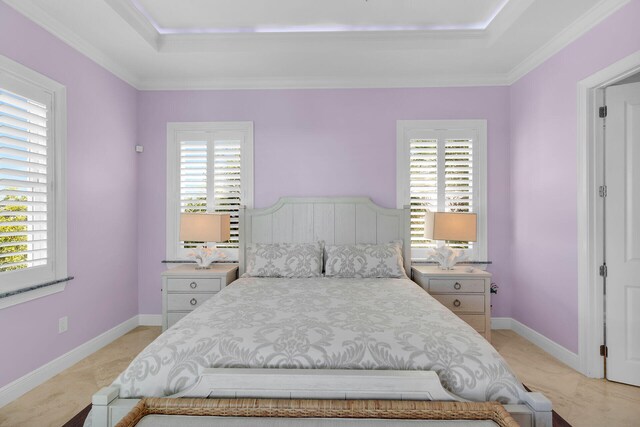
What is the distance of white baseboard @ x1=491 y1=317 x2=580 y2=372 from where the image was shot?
2.76 m

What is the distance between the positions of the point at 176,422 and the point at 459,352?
122cm

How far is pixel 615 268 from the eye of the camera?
2.52m

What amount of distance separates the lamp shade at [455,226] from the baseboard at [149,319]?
3.05m

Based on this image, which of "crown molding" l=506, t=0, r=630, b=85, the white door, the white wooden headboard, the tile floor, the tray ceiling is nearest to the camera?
the tile floor

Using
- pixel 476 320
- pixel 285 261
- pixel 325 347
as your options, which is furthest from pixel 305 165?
pixel 325 347

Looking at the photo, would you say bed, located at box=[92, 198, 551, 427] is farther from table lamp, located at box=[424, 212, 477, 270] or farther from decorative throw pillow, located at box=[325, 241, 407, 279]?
table lamp, located at box=[424, 212, 477, 270]

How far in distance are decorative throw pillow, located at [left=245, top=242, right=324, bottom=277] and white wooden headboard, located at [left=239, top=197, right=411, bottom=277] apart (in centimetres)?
31

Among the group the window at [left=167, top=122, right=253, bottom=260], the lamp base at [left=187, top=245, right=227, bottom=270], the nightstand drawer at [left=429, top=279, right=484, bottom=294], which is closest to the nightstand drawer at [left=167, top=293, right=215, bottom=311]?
the lamp base at [left=187, top=245, right=227, bottom=270]

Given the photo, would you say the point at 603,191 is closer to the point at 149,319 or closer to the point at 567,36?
the point at 567,36

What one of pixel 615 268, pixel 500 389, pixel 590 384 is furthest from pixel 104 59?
A: pixel 590 384

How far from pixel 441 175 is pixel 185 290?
9.25 ft

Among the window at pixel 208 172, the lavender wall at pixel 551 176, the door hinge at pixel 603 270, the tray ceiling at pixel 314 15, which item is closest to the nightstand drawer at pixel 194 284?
the window at pixel 208 172

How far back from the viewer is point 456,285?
314cm

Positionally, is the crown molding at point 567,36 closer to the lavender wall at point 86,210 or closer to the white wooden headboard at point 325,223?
the white wooden headboard at point 325,223
